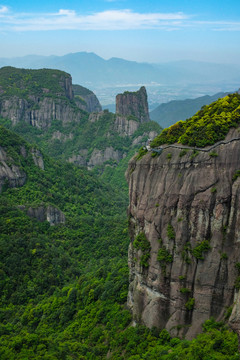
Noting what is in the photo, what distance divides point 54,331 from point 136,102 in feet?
412

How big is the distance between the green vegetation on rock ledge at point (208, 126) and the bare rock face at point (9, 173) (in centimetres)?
4831

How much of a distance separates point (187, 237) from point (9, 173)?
54.3 meters

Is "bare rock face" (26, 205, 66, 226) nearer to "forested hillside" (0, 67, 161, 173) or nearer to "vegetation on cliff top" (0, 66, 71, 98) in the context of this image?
"forested hillside" (0, 67, 161, 173)

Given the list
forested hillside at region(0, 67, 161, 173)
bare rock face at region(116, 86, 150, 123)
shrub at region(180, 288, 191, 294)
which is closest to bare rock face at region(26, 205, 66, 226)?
shrub at region(180, 288, 191, 294)

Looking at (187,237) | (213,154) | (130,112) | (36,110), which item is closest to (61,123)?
(36,110)

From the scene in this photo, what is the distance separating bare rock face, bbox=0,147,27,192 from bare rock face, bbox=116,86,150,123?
8162 centimetres

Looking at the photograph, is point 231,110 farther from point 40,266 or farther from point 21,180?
point 21,180

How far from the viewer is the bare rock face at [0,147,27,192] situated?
7781cm

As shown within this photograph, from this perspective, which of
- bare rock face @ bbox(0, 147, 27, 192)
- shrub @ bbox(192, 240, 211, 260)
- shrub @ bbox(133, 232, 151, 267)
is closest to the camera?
shrub @ bbox(192, 240, 211, 260)

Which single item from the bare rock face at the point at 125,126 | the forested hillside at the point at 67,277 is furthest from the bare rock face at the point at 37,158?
the bare rock face at the point at 125,126

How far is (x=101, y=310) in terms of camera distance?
1617 inches

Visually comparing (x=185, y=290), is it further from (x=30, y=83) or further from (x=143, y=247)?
(x=30, y=83)

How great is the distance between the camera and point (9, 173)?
79.1 meters

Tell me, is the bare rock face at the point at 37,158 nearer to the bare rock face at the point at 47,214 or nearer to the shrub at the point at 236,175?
the bare rock face at the point at 47,214
